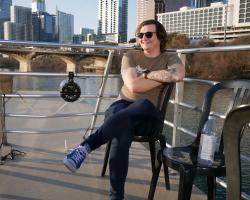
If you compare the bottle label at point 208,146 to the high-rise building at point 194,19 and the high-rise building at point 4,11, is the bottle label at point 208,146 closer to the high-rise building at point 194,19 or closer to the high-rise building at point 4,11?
the high-rise building at point 4,11

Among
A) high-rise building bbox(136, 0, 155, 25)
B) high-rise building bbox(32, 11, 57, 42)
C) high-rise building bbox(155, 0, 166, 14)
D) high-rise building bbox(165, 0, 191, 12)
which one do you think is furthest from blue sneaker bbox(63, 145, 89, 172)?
high-rise building bbox(165, 0, 191, 12)

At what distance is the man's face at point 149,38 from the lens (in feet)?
7.30

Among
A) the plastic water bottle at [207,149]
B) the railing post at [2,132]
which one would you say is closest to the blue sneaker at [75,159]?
the plastic water bottle at [207,149]

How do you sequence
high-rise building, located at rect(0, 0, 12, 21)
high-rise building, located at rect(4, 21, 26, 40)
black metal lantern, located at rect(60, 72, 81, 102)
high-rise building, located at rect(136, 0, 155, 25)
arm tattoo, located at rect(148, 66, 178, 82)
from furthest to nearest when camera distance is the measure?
high-rise building, located at rect(0, 0, 12, 21)
high-rise building, located at rect(136, 0, 155, 25)
high-rise building, located at rect(4, 21, 26, 40)
black metal lantern, located at rect(60, 72, 81, 102)
arm tattoo, located at rect(148, 66, 178, 82)

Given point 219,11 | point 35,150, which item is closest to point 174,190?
point 35,150

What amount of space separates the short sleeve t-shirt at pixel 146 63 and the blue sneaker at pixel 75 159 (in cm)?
54

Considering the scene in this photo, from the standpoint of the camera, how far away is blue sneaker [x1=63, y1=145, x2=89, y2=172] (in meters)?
Result: 1.67

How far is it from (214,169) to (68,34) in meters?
64.7

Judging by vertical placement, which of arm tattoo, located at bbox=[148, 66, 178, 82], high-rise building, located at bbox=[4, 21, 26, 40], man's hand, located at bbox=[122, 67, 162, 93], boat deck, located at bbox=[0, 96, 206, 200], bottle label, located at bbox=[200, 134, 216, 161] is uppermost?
high-rise building, located at bbox=[4, 21, 26, 40]

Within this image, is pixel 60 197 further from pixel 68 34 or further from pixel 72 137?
pixel 68 34

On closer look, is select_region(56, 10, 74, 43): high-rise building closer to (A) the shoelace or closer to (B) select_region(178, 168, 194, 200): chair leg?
(A) the shoelace

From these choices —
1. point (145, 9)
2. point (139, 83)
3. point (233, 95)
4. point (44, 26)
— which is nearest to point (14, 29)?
point (44, 26)

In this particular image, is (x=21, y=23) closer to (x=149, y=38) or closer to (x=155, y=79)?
(x=149, y=38)

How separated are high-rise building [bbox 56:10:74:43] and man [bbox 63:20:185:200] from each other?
58.7m
